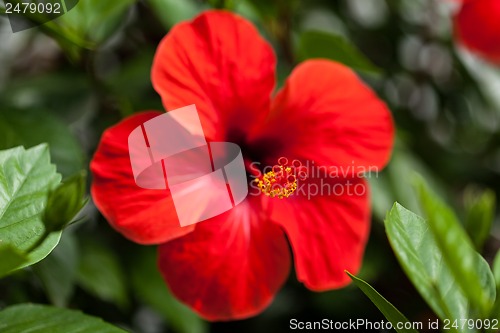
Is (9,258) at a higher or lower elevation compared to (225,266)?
higher

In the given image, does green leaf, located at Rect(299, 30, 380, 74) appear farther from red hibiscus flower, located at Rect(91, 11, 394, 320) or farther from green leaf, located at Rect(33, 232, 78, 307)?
green leaf, located at Rect(33, 232, 78, 307)

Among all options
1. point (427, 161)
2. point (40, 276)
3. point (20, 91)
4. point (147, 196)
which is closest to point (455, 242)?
point (147, 196)

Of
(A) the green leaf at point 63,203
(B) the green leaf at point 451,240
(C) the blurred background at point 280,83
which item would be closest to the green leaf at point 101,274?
(C) the blurred background at point 280,83

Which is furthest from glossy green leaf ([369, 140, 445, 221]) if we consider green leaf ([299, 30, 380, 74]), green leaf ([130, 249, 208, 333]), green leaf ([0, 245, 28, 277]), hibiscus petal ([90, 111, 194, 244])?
green leaf ([0, 245, 28, 277])

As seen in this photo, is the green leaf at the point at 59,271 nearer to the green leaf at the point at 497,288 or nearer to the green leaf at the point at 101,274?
the green leaf at the point at 101,274

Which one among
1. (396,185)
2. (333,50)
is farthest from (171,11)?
(396,185)

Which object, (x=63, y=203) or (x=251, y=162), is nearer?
(x=63, y=203)

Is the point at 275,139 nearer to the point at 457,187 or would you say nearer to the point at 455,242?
the point at 455,242

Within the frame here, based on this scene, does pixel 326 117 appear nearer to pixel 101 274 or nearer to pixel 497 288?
pixel 497 288
